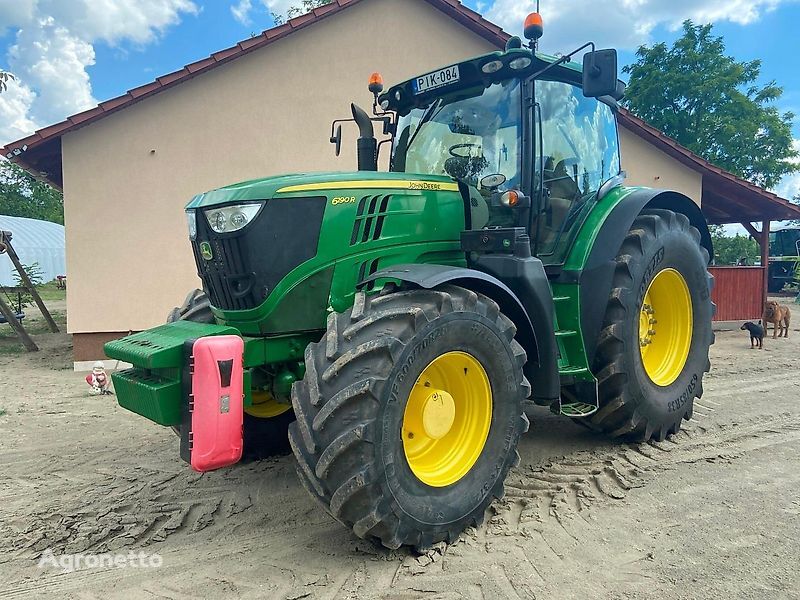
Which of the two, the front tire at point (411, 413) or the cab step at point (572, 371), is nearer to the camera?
the front tire at point (411, 413)

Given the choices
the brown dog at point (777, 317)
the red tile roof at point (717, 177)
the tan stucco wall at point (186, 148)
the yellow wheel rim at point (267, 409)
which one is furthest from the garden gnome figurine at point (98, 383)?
the brown dog at point (777, 317)

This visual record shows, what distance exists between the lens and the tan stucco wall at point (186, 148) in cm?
810

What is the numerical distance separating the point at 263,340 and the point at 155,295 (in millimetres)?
5871

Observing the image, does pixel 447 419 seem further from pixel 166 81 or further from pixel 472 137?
pixel 166 81

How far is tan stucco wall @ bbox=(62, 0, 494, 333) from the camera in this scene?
8.10 meters

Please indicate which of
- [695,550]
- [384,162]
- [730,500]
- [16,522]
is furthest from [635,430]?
[16,522]

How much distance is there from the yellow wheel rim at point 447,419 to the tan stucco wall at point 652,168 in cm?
947

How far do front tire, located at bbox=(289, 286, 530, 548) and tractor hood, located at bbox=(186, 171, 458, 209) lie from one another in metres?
0.73

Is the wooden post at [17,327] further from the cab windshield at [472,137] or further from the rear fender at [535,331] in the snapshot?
the rear fender at [535,331]

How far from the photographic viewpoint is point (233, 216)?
318cm

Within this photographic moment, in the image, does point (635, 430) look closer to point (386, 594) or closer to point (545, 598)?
point (545, 598)

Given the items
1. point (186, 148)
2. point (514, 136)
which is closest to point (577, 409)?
point (514, 136)

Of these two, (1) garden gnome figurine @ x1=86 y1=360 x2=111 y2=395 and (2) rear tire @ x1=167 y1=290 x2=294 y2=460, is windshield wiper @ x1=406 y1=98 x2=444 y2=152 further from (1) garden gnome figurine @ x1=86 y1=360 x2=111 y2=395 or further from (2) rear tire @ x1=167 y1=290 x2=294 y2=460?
(1) garden gnome figurine @ x1=86 y1=360 x2=111 y2=395

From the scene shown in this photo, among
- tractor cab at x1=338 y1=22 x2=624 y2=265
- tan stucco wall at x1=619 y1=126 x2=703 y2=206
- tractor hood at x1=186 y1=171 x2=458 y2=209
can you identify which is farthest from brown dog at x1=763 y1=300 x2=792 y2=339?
tractor hood at x1=186 y1=171 x2=458 y2=209
